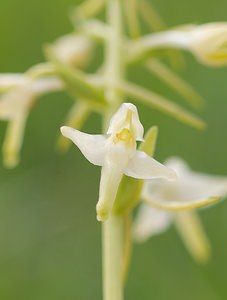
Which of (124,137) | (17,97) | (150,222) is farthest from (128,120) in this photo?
(150,222)

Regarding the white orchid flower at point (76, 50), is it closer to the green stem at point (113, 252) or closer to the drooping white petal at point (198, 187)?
the drooping white petal at point (198, 187)

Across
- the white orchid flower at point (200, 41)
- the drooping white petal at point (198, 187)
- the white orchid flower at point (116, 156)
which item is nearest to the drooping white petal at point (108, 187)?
the white orchid flower at point (116, 156)

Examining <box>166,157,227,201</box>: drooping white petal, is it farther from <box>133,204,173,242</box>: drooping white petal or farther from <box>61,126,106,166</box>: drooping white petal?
<box>61,126,106,166</box>: drooping white petal

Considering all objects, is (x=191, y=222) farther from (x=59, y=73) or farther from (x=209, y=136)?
(x=209, y=136)

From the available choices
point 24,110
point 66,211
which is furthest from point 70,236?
point 24,110

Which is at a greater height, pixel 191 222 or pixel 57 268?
pixel 57 268
